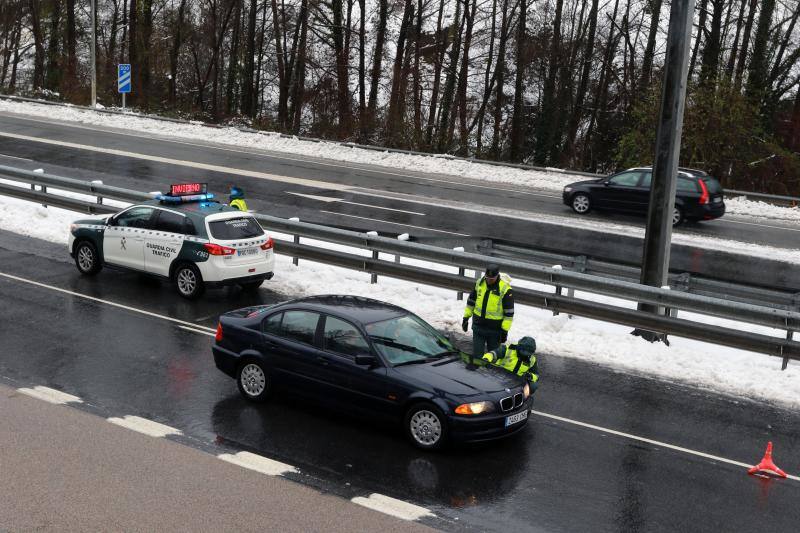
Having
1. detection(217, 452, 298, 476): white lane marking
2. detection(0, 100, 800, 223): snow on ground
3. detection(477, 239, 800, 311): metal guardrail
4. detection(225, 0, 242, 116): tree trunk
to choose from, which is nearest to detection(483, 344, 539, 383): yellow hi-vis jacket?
detection(217, 452, 298, 476): white lane marking

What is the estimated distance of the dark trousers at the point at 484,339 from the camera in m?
12.4

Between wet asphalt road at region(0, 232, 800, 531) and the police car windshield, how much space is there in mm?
1899

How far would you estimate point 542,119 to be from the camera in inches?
1679

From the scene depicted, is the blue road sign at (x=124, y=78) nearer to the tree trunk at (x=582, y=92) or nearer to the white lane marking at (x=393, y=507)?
the tree trunk at (x=582, y=92)

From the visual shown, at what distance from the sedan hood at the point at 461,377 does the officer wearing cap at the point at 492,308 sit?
1.70 meters

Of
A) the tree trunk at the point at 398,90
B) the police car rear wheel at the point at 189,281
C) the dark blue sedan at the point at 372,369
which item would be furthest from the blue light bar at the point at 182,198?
the tree trunk at the point at 398,90

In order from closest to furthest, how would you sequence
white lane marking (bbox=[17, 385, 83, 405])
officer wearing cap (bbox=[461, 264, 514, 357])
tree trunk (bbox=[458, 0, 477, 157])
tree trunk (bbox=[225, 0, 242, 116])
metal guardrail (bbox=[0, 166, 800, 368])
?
white lane marking (bbox=[17, 385, 83, 405]) < officer wearing cap (bbox=[461, 264, 514, 357]) < metal guardrail (bbox=[0, 166, 800, 368]) < tree trunk (bbox=[458, 0, 477, 157]) < tree trunk (bbox=[225, 0, 242, 116])

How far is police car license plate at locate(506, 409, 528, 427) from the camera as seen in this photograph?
9916mm

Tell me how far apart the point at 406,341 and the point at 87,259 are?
354 inches

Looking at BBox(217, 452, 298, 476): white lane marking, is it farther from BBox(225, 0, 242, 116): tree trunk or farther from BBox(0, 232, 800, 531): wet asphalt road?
BBox(225, 0, 242, 116): tree trunk

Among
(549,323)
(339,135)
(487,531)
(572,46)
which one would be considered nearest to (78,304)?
(549,323)

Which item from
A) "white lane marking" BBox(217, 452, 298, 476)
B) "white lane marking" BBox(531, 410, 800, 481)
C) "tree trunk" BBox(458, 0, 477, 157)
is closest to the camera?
"white lane marking" BBox(217, 452, 298, 476)

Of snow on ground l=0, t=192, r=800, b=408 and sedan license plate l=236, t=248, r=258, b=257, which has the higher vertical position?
sedan license plate l=236, t=248, r=258, b=257

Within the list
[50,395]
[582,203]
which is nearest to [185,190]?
[50,395]
